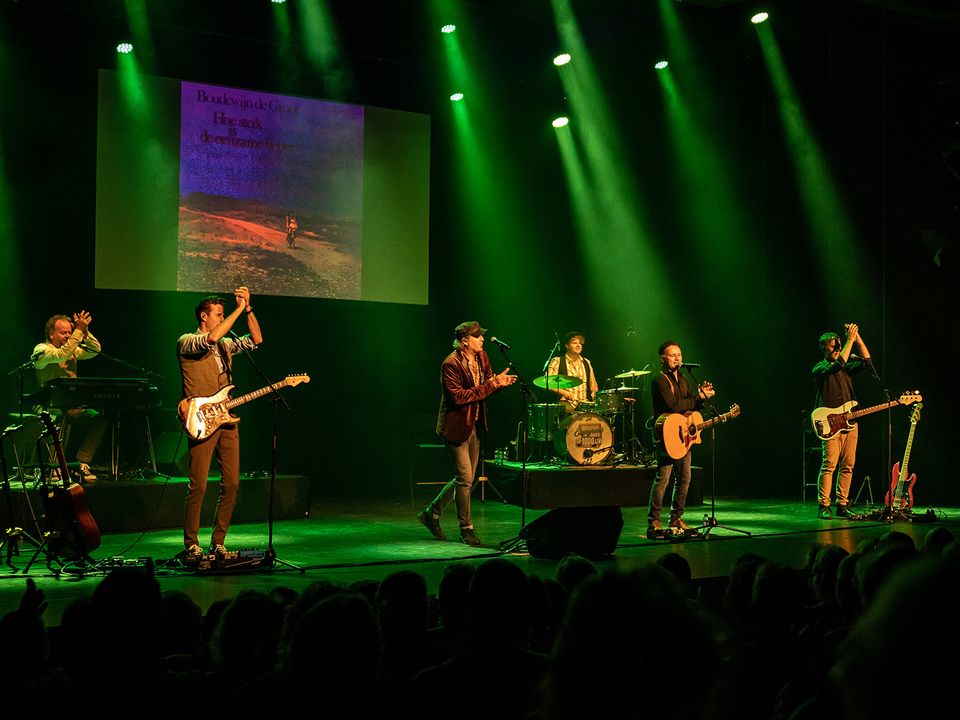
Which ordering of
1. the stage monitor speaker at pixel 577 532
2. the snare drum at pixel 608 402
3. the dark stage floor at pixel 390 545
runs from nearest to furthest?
the dark stage floor at pixel 390 545 → the stage monitor speaker at pixel 577 532 → the snare drum at pixel 608 402

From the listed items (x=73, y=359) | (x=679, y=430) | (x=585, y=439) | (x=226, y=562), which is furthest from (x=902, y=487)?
(x=73, y=359)

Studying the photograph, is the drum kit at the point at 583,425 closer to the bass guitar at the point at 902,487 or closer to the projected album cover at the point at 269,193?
the projected album cover at the point at 269,193

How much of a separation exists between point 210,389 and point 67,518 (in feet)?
4.36

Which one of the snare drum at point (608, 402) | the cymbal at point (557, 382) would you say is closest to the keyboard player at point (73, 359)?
the cymbal at point (557, 382)

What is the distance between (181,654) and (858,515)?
370 inches

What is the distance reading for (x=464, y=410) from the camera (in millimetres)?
8617

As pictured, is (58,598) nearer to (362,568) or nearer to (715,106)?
(362,568)

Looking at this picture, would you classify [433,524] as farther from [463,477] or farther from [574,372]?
[574,372]

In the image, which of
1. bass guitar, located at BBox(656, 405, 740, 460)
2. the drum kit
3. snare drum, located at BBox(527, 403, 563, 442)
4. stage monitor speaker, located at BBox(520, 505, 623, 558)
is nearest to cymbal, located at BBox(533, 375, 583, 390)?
the drum kit

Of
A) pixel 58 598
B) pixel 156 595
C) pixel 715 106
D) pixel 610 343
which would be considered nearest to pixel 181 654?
Answer: pixel 156 595

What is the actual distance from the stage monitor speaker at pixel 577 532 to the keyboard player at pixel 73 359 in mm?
4820

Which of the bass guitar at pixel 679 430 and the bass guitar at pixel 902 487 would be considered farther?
the bass guitar at pixel 902 487

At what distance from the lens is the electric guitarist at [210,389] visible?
7.16m

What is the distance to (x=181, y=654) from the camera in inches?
133
